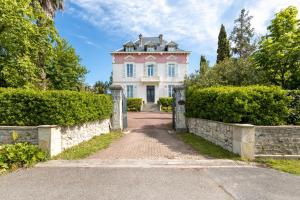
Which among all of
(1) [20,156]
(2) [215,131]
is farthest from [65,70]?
(2) [215,131]

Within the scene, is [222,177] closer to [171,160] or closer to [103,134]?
[171,160]

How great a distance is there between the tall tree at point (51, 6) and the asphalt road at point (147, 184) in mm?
13437

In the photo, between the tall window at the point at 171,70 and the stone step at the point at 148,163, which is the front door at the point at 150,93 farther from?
the stone step at the point at 148,163

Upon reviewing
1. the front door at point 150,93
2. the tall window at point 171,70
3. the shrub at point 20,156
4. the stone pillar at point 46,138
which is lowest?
the shrub at point 20,156

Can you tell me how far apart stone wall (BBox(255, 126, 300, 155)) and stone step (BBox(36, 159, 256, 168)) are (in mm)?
847

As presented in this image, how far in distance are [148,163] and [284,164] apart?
384 centimetres

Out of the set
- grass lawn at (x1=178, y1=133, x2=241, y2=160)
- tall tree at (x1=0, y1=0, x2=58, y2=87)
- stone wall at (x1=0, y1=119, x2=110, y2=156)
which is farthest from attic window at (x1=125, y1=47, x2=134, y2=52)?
stone wall at (x1=0, y1=119, x2=110, y2=156)

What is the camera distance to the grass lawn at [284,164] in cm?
541

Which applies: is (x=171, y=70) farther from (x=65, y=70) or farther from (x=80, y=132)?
(x=80, y=132)

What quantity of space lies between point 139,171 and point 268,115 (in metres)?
4.45

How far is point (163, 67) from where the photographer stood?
31156mm

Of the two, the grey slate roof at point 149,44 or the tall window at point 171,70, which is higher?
the grey slate roof at point 149,44

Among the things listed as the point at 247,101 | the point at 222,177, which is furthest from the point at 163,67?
the point at 222,177

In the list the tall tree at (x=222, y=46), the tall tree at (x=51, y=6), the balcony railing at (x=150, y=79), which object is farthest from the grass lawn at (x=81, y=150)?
the balcony railing at (x=150, y=79)
